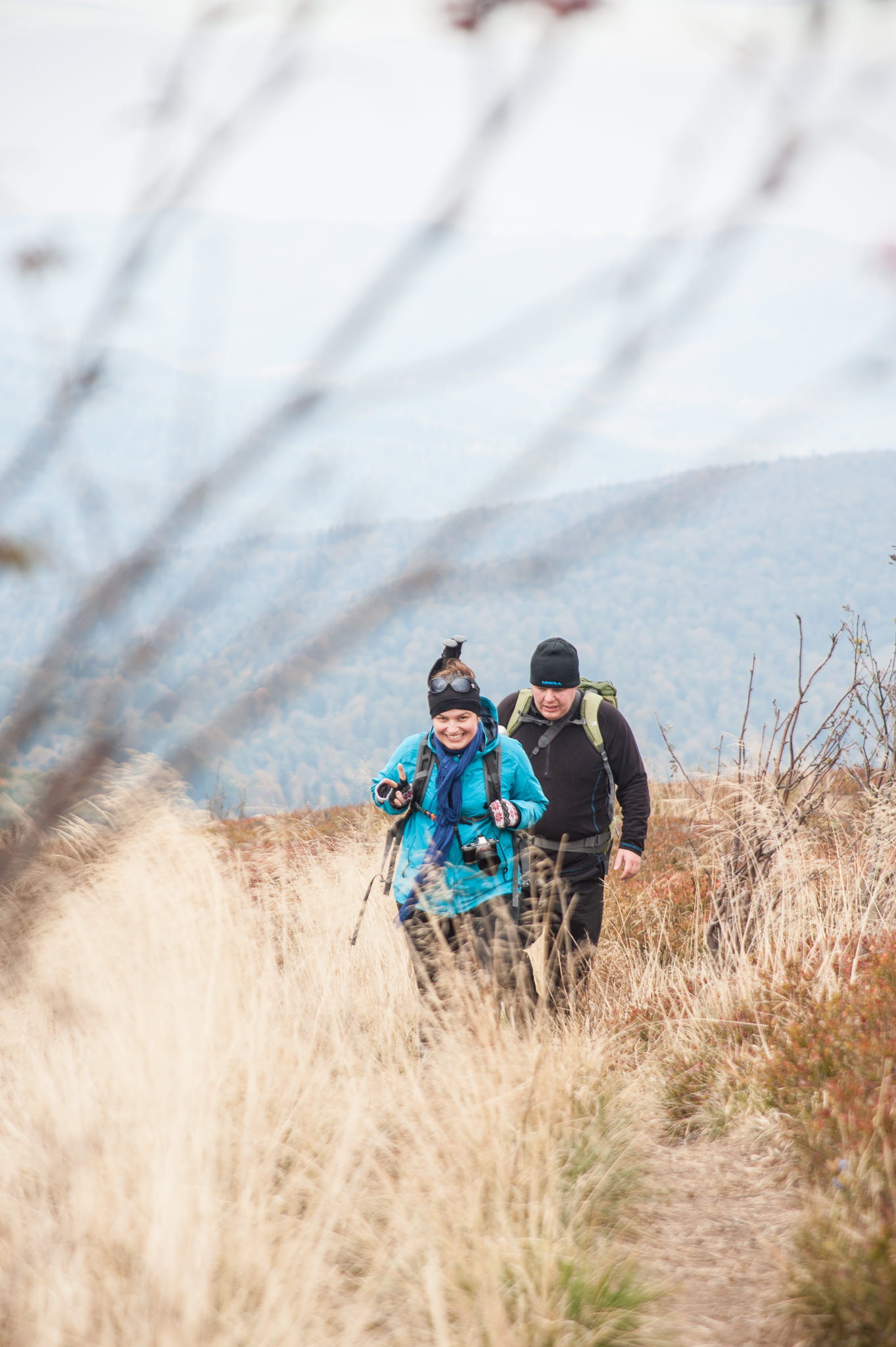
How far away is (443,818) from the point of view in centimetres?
368

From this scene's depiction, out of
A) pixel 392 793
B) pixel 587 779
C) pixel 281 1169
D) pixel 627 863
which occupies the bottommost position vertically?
pixel 281 1169

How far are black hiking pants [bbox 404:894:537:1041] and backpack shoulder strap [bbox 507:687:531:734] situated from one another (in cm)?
94

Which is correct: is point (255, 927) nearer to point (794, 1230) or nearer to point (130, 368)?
point (794, 1230)

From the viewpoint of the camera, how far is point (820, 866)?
17.7ft

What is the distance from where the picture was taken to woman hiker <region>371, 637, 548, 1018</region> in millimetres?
3666

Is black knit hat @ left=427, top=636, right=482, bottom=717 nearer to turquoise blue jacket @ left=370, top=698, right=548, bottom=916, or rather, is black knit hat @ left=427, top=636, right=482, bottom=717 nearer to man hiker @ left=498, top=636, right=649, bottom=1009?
turquoise blue jacket @ left=370, top=698, right=548, bottom=916

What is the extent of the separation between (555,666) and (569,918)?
1.16 m

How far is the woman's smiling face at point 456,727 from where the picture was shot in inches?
147

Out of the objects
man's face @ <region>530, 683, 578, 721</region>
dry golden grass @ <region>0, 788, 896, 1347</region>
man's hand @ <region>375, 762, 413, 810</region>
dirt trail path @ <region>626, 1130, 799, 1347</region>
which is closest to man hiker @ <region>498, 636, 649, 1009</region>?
man's face @ <region>530, 683, 578, 721</region>

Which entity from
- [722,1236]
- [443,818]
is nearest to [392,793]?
[443,818]

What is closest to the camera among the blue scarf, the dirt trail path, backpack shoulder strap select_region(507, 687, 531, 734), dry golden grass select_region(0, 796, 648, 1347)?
dry golden grass select_region(0, 796, 648, 1347)

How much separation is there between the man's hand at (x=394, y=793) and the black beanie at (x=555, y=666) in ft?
2.86

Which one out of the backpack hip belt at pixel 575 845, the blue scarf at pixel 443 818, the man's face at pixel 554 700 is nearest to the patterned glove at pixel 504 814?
the blue scarf at pixel 443 818

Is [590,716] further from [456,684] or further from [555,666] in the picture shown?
[456,684]
